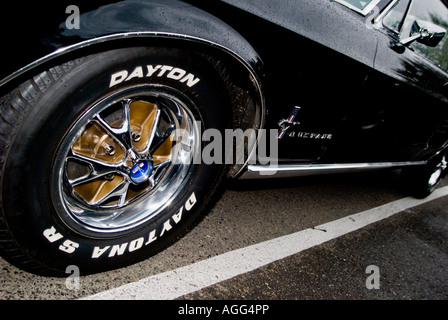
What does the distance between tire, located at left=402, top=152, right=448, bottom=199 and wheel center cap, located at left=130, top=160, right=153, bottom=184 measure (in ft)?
10.5

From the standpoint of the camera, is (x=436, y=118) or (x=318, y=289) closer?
(x=318, y=289)

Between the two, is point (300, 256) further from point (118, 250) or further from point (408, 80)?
point (408, 80)

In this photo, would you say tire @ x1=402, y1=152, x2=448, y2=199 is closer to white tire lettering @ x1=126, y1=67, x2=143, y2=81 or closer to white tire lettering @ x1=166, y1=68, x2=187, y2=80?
white tire lettering @ x1=166, y1=68, x2=187, y2=80

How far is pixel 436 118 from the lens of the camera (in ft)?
9.66

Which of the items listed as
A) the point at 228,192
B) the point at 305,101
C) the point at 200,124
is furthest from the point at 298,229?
the point at 200,124

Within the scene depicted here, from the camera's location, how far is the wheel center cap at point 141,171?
1638 millimetres

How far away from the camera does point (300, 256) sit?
2.13m

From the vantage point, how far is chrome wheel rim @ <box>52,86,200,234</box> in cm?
148

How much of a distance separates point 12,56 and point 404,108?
7.72 ft

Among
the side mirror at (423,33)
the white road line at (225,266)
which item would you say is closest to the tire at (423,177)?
the white road line at (225,266)

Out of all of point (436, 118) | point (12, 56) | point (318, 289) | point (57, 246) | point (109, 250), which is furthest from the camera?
point (436, 118)

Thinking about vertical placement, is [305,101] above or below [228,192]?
above

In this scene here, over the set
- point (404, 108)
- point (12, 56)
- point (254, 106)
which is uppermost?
point (404, 108)

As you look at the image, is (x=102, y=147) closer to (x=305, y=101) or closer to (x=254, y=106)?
(x=254, y=106)
